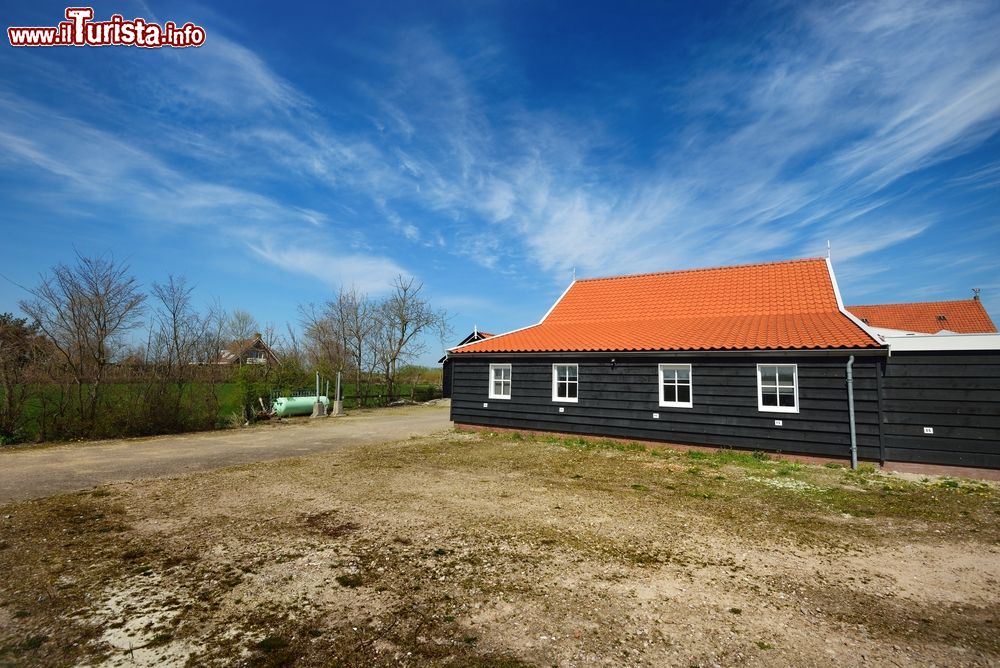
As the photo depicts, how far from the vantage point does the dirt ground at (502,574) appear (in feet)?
11.7

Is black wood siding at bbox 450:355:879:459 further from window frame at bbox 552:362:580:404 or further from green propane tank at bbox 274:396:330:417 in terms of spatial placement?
green propane tank at bbox 274:396:330:417

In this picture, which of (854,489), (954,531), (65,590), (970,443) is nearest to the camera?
(65,590)

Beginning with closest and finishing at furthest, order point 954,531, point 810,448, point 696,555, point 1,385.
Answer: point 696,555, point 954,531, point 810,448, point 1,385

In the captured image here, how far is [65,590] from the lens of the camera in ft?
14.5

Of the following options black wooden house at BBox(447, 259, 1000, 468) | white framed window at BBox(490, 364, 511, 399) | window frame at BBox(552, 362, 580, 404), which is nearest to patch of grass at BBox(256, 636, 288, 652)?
black wooden house at BBox(447, 259, 1000, 468)

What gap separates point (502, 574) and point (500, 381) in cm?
1113

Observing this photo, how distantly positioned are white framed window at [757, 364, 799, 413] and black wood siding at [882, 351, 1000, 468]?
1699 millimetres

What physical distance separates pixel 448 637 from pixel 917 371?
38.1 ft

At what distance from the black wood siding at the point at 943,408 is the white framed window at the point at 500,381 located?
32.5 feet

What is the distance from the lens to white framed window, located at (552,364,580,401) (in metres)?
14.3

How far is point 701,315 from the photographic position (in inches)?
598

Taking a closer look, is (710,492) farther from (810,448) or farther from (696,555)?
(810,448)

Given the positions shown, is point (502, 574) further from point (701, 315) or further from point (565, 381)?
point (701, 315)

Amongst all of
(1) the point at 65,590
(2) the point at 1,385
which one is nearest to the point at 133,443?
(2) the point at 1,385
